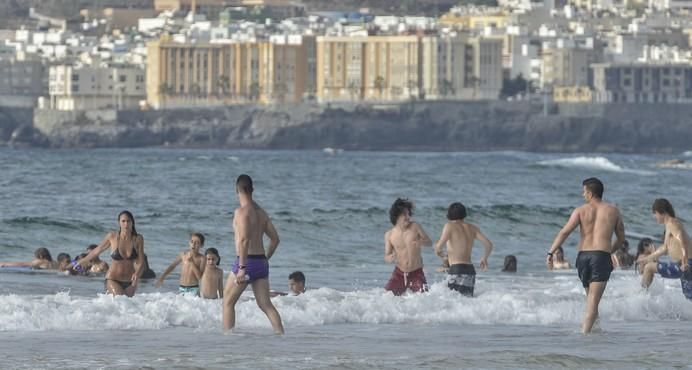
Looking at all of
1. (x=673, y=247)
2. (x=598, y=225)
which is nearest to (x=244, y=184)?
(x=598, y=225)

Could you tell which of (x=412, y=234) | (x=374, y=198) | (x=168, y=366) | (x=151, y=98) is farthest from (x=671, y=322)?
(x=151, y=98)

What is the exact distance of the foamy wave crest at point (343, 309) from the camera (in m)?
18.5

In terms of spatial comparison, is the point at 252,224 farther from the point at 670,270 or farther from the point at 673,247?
the point at 670,270

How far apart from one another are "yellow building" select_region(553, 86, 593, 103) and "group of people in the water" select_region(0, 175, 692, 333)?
162244mm

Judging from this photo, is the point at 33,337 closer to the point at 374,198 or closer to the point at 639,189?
the point at 374,198

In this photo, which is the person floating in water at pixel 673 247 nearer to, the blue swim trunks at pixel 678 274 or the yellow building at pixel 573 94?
the blue swim trunks at pixel 678 274

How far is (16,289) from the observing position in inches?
881

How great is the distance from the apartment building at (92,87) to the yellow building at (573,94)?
37311 mm

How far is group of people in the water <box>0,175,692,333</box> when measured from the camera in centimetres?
1670

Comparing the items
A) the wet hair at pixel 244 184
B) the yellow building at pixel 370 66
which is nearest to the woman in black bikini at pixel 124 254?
the wet hair at pixel 244 184

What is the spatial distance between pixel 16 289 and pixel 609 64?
546ft

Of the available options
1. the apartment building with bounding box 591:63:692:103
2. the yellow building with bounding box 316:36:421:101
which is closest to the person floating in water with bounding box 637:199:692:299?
the apartment building with bounding box 591:63:692:103

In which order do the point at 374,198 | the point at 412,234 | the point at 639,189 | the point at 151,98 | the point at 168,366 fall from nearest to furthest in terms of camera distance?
the point at 168,366
the point at 412,234
the point at 374,198
the point at 639,189
the point at 151,98

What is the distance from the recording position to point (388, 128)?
17625 cm
